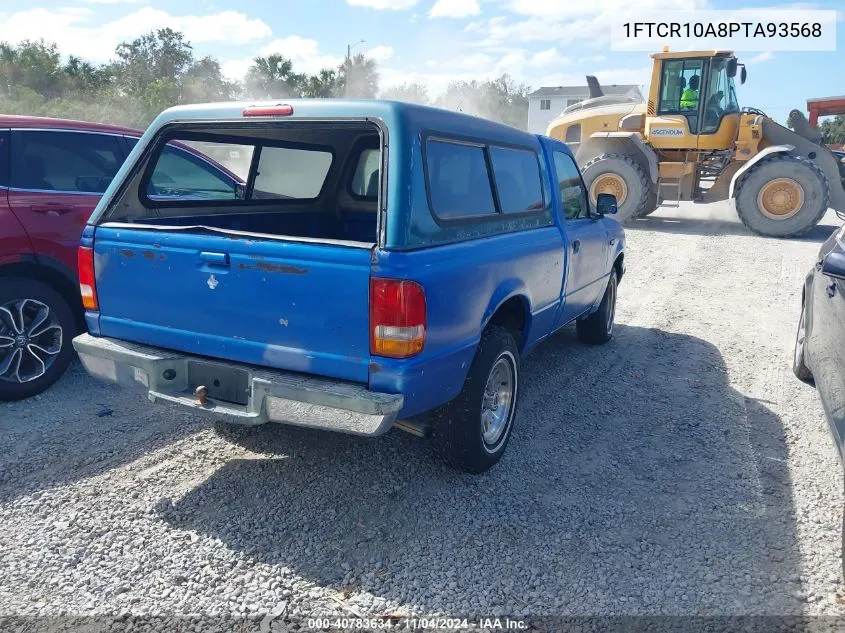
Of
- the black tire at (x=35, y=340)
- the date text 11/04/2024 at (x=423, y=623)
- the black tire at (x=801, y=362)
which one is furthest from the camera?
the black tire at (x=801, y=362)

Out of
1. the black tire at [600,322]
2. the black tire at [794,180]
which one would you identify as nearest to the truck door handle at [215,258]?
the black tire at [600,322]

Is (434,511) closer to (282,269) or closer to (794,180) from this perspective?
(282,269)

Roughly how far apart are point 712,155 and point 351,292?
12.7m

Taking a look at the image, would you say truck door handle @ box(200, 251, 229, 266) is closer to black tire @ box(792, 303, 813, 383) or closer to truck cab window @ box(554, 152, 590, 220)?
truck cab window @ box(554, 152, 590, 220)

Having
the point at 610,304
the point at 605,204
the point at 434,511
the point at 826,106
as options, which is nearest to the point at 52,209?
the point at 434,511

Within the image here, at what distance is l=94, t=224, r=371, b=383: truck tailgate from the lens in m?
2.81

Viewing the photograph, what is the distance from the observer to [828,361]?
12.0 ft

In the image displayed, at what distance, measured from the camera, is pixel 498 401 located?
3.81 meters

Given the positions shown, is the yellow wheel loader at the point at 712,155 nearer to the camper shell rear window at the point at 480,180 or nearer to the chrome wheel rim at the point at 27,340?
the camper shell rear window at the point at 480,180

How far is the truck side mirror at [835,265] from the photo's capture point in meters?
3.21

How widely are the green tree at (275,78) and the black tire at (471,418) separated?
53.3m

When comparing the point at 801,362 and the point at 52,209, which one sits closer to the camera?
the point at 52,209

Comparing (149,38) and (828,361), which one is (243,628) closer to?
(828,361)

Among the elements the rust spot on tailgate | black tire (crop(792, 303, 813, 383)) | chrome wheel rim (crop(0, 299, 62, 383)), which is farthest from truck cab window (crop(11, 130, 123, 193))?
black tire (crop(792, 303, 813, 383))
